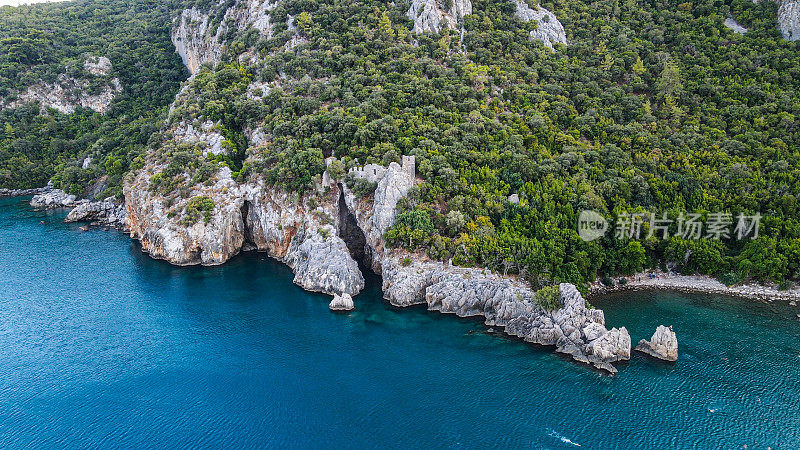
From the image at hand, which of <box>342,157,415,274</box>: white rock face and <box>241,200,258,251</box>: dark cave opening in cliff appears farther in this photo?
<box>241,200,258,251</box>: dark cave opening in cliff

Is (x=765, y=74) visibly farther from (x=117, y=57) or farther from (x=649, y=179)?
(x=117, y=57)

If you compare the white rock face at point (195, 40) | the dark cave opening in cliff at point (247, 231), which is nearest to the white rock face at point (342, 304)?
the dark cave opening in cliff at point (247, 231)

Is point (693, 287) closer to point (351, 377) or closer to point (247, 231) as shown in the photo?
point (351, 377)

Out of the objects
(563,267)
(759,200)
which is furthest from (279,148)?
(759,200)

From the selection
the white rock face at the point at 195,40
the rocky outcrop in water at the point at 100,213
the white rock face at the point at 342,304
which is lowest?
the white rock face at the point at 342,304

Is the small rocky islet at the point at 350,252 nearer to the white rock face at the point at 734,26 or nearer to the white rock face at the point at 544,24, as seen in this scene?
the white rock face at the point at 544,24

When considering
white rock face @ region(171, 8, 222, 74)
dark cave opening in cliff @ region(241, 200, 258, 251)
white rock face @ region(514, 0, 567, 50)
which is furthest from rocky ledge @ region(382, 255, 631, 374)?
white rock face @ region(171, 8, 222, 74)

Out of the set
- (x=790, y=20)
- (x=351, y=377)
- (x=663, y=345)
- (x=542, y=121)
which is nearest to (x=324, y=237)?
(x=351, y=377)

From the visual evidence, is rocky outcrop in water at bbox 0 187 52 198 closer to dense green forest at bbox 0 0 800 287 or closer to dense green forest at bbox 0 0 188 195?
dense green forest at bbox 0 0 188 195
